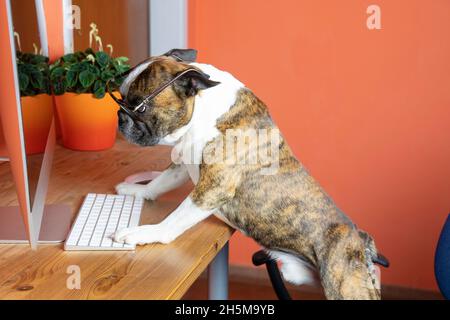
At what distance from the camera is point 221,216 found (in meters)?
1.12

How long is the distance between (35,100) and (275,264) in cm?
62

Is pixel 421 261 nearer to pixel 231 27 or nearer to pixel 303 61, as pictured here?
pixel 303 61

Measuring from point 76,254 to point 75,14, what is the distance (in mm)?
895

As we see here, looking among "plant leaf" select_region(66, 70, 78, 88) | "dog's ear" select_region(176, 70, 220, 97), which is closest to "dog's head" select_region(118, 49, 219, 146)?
"dog's ear" select_region(176, 70, 220, 97)

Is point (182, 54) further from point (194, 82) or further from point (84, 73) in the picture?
point (84, 73)

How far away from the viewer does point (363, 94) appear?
1978mm

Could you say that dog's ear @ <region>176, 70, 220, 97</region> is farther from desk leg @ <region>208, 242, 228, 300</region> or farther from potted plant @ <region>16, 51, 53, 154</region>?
desk leg @ <region>208, 242, 228, 300</region>

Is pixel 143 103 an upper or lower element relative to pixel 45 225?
upper

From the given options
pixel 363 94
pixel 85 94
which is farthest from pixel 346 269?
pixel 363 94

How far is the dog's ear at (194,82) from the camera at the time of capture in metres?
0.98

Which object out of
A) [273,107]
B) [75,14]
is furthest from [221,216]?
[273,107]

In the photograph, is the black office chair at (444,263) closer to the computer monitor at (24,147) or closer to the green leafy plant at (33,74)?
the computer monitor at (24,147)

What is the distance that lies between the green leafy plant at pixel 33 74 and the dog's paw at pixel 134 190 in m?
0.28

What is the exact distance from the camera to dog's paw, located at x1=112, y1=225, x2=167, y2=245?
1017mm
